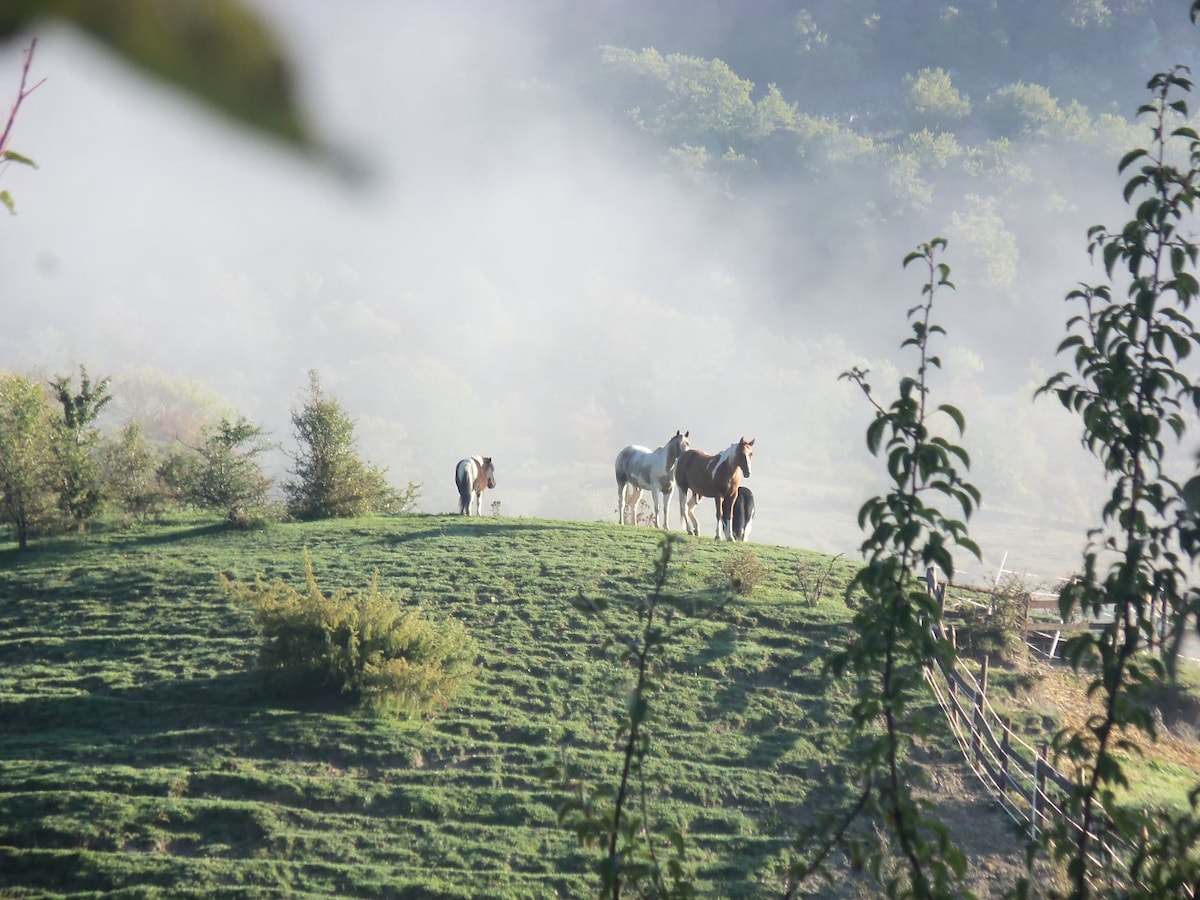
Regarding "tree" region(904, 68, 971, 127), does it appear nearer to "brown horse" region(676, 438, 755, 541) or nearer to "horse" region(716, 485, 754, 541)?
"brown horse" region(676, 438, 755, 541)

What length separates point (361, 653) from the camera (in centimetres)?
1270

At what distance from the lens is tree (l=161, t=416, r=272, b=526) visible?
74.3ft

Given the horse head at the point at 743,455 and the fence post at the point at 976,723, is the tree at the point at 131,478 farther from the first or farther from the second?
the fence post at the point at 976,723

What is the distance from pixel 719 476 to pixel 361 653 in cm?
1125

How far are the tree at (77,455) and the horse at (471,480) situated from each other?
8.30m

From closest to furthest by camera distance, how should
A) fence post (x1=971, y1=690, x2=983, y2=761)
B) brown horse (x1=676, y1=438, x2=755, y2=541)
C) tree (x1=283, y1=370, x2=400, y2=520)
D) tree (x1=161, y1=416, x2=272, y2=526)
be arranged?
fence post (x1=971, y1=690, x2=983, y2=761) → brown horse (x1=676, y1=438, x2=755, y2=541) → tree (x1=161, y1=416, x2=272, y2=526) → tree (x1=283, y1=370, x2=400, y2=520)

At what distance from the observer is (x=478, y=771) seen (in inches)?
436

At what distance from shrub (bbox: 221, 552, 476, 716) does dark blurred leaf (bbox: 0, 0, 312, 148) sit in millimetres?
11831

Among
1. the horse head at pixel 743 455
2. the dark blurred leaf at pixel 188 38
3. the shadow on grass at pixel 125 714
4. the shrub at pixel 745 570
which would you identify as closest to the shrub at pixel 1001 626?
the shrub at pixel 745 570

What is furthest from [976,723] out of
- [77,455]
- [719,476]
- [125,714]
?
[77,455]

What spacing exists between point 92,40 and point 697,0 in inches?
7703

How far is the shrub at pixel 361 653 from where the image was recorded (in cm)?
1231

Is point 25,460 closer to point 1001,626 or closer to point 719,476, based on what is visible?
point 719,476

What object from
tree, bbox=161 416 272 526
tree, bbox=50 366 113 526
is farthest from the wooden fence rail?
tree, bbox=50 366 113 526
